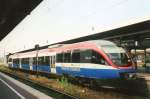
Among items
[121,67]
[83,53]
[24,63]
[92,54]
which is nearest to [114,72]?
[121,67]

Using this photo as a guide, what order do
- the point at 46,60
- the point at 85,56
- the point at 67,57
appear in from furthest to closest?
1. the point at 46,60
2. the point at 67,57
3. the point at 85,56

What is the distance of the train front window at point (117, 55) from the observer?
17844 millimetres

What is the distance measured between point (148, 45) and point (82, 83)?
46.9 feet

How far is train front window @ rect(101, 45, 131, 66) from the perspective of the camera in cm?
1784

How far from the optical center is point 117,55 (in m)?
18.1

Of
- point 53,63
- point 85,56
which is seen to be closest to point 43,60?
point 53,63

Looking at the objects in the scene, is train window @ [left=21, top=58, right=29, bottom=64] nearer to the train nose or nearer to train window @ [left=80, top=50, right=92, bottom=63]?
train window @ [left=80, top=50, right=92, bottom=63]

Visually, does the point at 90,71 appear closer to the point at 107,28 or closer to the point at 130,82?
the point at 130,82

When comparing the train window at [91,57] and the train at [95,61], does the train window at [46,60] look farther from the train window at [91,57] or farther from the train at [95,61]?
the train window at [91,57]

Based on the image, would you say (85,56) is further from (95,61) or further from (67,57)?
(67,57)

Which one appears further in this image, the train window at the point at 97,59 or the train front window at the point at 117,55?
the train window at the point at 97,59

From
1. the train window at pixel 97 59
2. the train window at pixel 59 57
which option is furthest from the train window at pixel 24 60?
the train window at pixel 97 59

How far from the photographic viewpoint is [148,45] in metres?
34.2

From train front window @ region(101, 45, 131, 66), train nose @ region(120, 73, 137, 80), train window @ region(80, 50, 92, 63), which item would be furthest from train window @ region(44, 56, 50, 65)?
train nose @ region(120, 73, 137, 80)
